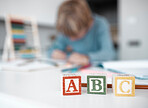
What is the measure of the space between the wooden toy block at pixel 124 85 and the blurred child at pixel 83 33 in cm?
63

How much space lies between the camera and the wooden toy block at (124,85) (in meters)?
0.39

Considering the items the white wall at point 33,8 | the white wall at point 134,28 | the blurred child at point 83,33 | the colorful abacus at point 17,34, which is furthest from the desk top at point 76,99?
the white wall at point 134,28

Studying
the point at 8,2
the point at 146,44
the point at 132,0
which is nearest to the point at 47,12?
Result: the point at 8,2

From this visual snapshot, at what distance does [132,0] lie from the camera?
3125mm

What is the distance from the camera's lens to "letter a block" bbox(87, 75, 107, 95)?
410 mm

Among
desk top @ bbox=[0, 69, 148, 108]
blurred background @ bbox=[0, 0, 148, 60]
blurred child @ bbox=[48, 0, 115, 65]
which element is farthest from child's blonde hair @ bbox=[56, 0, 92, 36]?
blurred background @ bbox=[0, 0, 148, 60]

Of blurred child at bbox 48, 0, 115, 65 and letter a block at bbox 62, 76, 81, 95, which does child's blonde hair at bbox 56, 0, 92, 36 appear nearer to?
blurred child at bbox 48, 0, 115, 65

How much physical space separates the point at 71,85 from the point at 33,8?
7.87 feet

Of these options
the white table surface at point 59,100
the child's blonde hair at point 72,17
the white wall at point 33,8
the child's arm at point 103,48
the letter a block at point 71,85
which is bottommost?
the white table surface at point 59,100

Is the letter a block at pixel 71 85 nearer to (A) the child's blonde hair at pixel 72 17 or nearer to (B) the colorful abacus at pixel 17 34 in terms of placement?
(A) the child's blonde hair at pixel 72 17

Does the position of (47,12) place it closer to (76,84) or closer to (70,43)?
(70,43)

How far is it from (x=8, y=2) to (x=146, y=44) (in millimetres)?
2642

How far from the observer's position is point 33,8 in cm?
256

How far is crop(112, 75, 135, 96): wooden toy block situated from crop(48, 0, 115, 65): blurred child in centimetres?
63
